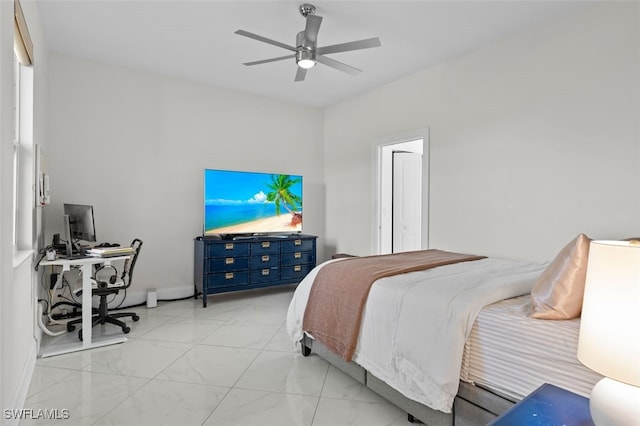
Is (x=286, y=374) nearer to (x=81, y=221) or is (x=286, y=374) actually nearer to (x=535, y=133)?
(x=81, y=221)

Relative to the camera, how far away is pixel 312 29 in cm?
266

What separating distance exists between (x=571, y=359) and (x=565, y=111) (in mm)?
2332

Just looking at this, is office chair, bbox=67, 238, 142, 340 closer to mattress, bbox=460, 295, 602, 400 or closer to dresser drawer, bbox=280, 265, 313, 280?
dresser drawer, bbox=280, 265, 313, 280

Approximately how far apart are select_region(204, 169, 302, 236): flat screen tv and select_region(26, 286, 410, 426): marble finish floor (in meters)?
1.47

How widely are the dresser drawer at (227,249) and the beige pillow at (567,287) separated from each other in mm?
3242

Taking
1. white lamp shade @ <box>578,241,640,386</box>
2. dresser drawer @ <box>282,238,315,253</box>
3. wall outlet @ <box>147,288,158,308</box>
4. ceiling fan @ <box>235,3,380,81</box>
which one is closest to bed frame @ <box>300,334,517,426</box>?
white lamp shade @ <box>578,241,640,386</box>

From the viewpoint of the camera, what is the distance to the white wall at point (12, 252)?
149 centimetres

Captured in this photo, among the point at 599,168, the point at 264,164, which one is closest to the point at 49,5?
the point at 264,164

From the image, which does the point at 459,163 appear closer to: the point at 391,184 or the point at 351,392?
the point at 391,184

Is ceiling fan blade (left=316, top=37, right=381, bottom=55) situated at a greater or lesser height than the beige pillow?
greater

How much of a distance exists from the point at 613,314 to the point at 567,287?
0.63 metres

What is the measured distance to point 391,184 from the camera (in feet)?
15.7

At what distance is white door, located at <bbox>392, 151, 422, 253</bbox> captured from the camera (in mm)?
4840

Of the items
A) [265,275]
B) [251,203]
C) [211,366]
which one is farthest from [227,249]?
[211,366]
